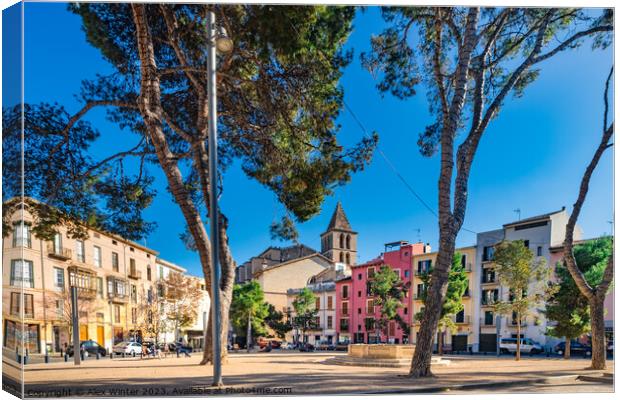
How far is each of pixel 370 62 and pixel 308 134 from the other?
2.21m

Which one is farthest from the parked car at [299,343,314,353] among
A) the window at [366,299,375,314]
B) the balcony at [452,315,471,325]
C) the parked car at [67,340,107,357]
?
the parked car at [67,340,107,357]

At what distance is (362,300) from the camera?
25.3m

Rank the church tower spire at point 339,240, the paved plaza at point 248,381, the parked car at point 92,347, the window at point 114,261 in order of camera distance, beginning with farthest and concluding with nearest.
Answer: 1. the church tower spire at point 339,240
2. the window at point 114,261
3. the parked car at point 92,347
4. the paved plaza at point 248,381

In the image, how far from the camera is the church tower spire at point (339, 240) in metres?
14.3

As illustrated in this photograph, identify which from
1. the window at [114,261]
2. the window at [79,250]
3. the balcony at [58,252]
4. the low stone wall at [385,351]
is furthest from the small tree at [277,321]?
the balcony at [58,252]

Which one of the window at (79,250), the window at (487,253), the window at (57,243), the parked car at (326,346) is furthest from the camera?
the window at (487,253)

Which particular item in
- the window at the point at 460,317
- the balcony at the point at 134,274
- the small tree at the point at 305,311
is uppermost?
the balcony at the point at 134,274

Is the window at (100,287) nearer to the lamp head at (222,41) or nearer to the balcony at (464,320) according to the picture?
the lamp head at (222,41)

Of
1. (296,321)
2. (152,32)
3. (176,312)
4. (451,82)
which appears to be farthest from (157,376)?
(296,321)

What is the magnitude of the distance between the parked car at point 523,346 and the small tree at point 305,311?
11.6 metres

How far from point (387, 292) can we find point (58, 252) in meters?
17.3

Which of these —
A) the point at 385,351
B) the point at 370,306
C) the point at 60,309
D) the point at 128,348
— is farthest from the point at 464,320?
the point at 60,309

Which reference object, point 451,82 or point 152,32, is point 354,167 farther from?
point 152,32

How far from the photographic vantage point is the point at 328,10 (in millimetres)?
9359
